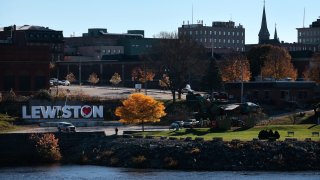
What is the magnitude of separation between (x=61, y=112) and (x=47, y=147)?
25827 mm

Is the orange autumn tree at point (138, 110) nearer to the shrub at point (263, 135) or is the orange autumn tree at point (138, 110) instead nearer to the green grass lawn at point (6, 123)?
the green grass lawn at point (6, 123)

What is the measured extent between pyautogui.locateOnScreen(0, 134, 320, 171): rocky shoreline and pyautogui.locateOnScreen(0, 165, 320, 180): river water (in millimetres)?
2585

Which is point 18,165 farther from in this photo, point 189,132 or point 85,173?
point 189,132

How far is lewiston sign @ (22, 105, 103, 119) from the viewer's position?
125750 millimetres

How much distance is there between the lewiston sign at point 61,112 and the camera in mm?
125750

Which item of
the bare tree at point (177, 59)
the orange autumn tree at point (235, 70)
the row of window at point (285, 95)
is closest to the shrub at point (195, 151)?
the row of window at point (285, 95)

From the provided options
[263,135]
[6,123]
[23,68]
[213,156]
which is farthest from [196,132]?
[23,68]

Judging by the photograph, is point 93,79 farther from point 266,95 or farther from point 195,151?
point 195,151

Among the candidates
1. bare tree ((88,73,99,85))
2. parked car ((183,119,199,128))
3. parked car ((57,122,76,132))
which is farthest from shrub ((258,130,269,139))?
bare tree ((88,73,99,85))

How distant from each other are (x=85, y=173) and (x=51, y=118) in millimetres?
Answer: 38260

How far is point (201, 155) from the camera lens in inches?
3674

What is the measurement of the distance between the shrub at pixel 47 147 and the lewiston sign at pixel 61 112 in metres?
23.0

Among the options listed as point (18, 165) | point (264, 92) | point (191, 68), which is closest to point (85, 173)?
point (18, 165)

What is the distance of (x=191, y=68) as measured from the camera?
158m
